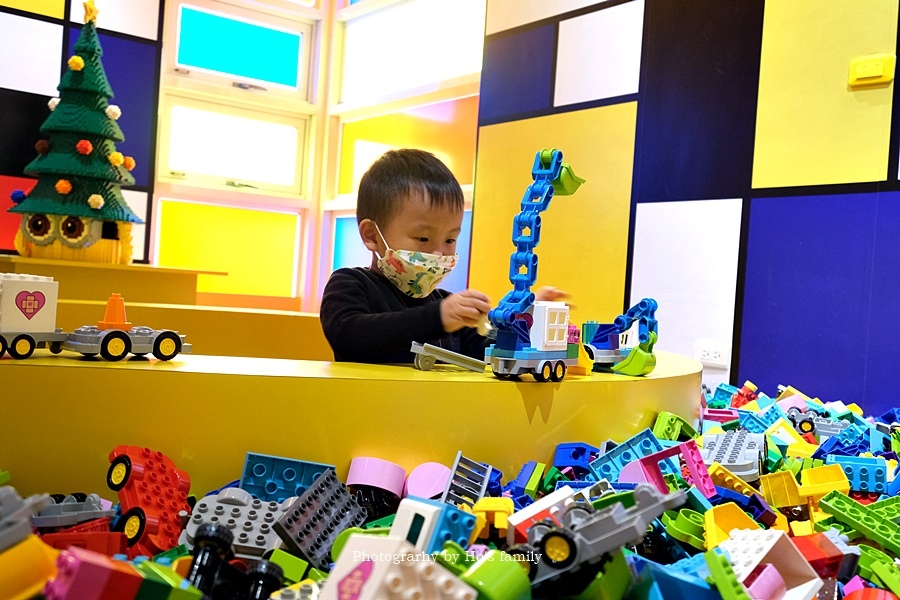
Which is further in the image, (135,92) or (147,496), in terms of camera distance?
(135,92)

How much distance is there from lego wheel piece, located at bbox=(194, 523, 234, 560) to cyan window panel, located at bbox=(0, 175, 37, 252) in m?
2.96

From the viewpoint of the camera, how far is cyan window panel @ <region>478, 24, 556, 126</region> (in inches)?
113

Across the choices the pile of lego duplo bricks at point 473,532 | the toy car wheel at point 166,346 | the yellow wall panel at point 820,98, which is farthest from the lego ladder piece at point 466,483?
the yellow wall panel at point 820,98

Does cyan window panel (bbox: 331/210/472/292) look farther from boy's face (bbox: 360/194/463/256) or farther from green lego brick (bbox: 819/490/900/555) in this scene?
green lego brick (bbox: 819/490/900/555)

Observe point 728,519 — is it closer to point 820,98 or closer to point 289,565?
point 289,565

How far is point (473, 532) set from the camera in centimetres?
55

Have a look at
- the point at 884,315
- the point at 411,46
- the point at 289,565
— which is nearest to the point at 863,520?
the point at 289,565

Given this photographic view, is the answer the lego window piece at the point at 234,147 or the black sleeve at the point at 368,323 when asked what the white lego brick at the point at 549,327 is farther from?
the lego window piece at the point at 234,147

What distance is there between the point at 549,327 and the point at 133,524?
1.79 feet

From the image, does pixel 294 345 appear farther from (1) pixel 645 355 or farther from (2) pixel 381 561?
(2) pixel 381 561

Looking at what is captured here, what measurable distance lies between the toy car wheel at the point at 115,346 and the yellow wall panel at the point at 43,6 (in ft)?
9.33

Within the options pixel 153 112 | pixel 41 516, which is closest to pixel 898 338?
pixel 41 516

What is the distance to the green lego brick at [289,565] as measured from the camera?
562mm

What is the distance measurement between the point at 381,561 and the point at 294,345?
1853mm
